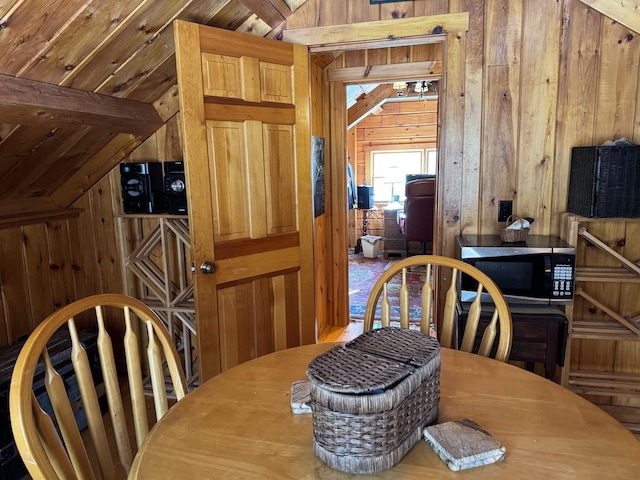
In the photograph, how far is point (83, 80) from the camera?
2148 mm

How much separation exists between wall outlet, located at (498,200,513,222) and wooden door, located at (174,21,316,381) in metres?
1.06

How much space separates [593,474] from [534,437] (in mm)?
135

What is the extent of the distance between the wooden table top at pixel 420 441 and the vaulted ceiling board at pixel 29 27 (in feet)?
4.68

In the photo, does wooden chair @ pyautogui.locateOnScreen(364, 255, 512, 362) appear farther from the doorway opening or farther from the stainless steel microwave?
the doorway opening

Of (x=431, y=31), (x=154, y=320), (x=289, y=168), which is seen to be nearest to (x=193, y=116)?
(x=289, y=168)

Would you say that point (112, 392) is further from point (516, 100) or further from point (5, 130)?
point (516, 100)

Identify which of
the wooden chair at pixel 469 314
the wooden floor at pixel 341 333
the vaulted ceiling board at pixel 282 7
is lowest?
the wooden floor at pixel 341 333

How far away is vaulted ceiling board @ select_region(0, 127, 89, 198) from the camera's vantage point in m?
2.44

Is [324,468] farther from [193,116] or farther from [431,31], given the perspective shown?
[431,31]

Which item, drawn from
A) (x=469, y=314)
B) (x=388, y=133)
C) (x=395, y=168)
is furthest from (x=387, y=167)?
(x=469, y=314)

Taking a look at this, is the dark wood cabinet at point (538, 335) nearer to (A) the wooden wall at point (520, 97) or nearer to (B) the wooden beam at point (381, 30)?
(A) the wooden wall at point (520, 97)

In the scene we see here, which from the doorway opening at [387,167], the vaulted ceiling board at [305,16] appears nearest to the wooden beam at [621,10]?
the vaulted ceiling board at [305,16]

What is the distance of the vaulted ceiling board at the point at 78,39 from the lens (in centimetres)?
176

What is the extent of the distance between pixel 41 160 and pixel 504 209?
103 inches
